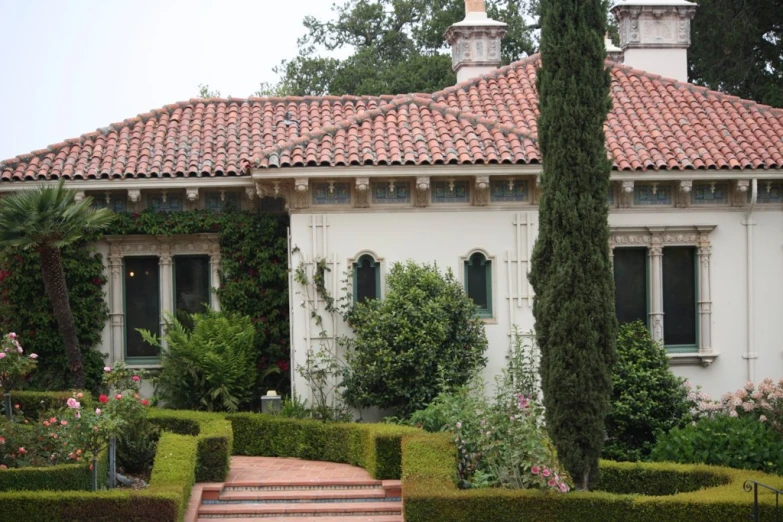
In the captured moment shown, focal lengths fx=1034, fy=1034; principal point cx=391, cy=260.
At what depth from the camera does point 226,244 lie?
1839cm

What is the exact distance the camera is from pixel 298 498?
13.8 metres

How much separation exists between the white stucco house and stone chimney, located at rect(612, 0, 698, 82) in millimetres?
2094

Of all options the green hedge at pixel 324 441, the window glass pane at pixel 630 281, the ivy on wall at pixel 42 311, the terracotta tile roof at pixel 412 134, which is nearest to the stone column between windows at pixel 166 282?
the ivy on wall at pixel 42 311

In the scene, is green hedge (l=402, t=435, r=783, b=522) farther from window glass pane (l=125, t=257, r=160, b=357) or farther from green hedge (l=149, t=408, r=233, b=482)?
window glass pane (l=125, t=257, r=160, b=357)

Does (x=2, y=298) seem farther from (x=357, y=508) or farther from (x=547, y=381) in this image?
(x=547, y=381)

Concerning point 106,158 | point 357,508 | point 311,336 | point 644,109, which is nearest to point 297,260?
point 311,336

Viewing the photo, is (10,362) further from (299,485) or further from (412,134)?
(412,134)

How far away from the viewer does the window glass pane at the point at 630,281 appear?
18.7m

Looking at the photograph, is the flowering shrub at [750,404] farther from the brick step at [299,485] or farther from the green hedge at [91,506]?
the green hedge at [91,506]

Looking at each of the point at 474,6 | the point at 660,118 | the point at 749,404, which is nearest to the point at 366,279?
the point at 749,404

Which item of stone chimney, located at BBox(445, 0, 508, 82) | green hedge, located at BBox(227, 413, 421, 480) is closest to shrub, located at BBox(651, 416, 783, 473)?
green hedge, located at BBox(227, 413, 421, 480)

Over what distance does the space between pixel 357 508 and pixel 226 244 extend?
6.48m

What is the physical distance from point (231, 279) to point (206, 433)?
4.13 meters

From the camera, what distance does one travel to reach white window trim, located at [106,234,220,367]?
18438 mm
